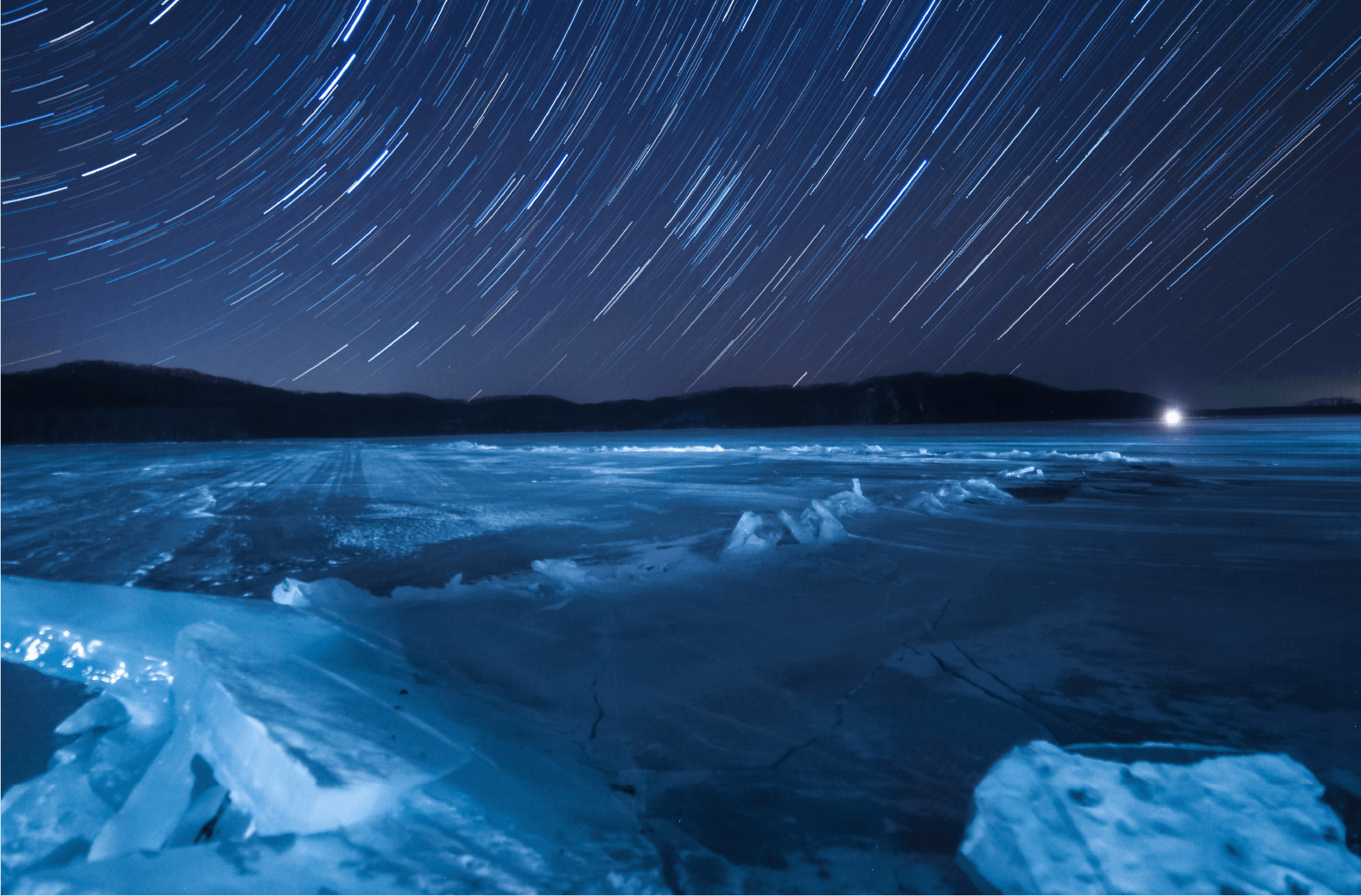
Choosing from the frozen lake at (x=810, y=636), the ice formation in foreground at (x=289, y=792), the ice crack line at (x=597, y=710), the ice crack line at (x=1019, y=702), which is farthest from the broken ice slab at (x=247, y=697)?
the ice crack line at (x=1019, y=702)

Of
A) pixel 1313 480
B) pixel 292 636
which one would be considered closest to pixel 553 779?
pixel 292 636

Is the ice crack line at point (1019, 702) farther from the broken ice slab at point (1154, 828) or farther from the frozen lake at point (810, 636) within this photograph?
the broken ice slab at point (1154, 828)

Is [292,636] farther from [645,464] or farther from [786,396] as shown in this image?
[786,396]

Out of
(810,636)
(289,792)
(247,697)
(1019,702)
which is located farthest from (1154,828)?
(247,697)

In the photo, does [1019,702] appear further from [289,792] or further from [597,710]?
[289,792]

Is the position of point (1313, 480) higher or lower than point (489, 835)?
higher
